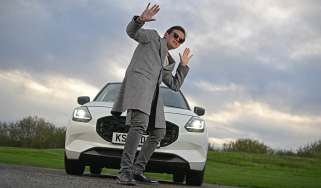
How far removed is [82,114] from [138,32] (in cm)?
212

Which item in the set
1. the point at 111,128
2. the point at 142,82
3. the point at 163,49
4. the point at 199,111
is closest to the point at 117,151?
the point at 111,128

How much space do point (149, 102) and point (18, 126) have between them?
1216 inches

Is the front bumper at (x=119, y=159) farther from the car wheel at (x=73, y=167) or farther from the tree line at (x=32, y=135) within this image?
the tree line at (x=32, y=135)

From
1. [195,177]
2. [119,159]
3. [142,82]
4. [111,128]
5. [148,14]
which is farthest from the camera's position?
[195,177]

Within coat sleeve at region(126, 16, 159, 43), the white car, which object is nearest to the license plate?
the white car

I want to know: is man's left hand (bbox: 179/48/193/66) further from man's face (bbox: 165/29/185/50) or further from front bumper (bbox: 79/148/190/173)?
front bumper (bbox: 79/148/190/173)

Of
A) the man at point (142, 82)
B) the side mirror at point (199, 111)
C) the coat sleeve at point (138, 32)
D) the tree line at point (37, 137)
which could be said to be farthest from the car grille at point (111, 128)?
the tree line at point (37, 137)

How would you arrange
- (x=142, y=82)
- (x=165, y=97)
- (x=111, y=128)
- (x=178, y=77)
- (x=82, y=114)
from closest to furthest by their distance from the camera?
(x=142, y=82) → (x=178, y=77) → (x=111, y=128) → (x=82, y=114) → (x=165, y=97)

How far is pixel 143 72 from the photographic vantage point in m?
6.80

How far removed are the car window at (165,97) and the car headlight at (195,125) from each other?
3.29 feet

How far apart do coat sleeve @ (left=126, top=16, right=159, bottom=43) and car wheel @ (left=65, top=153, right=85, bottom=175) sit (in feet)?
7.85

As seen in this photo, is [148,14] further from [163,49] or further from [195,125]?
[195,125]

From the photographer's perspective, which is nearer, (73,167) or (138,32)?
(138,32)

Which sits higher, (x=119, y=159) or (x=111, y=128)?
(x=111, y=128)
